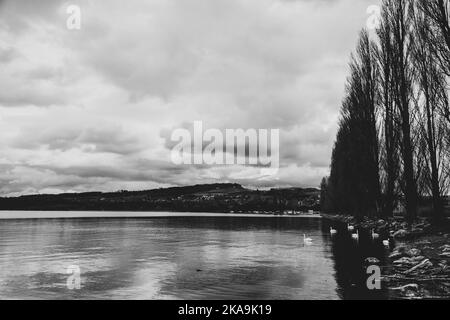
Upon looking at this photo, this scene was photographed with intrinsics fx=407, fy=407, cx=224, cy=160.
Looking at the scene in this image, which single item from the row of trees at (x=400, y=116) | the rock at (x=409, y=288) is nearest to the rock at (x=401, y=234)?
the row of trees at (x=400, y=116)

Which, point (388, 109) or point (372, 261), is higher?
point (388, 109)

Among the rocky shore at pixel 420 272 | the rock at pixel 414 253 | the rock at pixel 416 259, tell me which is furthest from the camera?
the rock at pixel 414 253

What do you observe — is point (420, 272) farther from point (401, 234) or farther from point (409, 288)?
point (401, 234)

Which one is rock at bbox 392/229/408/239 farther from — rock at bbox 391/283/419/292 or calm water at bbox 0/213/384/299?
rock at bbox 391/283/419/292

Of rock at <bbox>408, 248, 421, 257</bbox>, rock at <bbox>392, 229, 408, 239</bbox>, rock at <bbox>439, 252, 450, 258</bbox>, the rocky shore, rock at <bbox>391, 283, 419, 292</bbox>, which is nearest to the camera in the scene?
the rocky shore

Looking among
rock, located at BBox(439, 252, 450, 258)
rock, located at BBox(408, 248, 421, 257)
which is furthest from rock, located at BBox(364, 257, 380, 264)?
Result: rock, located at BBox(439, 252, 450, 258)

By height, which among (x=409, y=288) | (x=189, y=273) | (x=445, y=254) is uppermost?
(x=445, y=254)

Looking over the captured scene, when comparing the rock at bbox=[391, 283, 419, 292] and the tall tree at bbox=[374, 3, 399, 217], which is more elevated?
the tall tree at bbox=[374, 3, 399, 217]

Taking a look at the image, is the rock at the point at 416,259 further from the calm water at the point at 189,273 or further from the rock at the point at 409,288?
the rock at the point at 409,288

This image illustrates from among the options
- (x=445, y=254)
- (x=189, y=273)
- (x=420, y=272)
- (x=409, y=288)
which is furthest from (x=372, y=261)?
(x=189, y=273)

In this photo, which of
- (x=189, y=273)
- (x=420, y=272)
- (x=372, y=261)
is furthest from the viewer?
(x=372, y=261)

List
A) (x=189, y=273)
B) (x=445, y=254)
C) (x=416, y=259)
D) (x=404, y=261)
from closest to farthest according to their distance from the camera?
(x=189, y=273) → (x=445, y=254) → (x=416, y=259) → (x=404, y=261)

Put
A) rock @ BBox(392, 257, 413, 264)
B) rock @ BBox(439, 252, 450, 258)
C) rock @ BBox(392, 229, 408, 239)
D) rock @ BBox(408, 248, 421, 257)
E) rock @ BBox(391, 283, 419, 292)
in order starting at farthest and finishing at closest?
rock @ BBox(392, 229, 408, 239)
rock @ BBox(408, 248, 421, 257)
rock @ BBox(392, 257, 413, 264)
rock @ BBox(439, 252, 450, 258)
rock @ BBox(391, 283, 419, 292)
